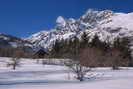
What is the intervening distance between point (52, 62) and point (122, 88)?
1879 inches

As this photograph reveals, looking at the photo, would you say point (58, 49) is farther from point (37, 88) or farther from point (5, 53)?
point (37, 88)

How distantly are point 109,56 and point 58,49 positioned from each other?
34.5m

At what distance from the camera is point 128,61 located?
2403 inches

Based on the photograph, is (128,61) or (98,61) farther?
(128,61)

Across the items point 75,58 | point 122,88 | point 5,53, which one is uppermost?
point 5,53

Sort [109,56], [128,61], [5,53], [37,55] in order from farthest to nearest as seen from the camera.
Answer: [5,53], [37,55], [128,61], [109,56]

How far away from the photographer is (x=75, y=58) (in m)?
29.8

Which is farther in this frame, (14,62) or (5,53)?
(5,53)

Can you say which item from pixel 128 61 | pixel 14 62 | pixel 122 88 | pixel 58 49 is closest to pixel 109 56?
pixel 128 61

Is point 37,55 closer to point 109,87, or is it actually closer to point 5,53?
point 5,53

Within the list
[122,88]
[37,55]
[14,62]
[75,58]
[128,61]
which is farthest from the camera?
[37,55]

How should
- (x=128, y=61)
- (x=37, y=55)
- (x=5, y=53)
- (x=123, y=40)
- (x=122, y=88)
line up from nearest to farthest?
(x=122, y=88) → (x=128, y=61) → (x=123, y=40) → (x=37, y=55) → (x=5, y=53)

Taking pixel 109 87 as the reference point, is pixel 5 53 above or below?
above

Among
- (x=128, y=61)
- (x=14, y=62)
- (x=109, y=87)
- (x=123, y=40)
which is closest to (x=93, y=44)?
(x=123, y=40)
